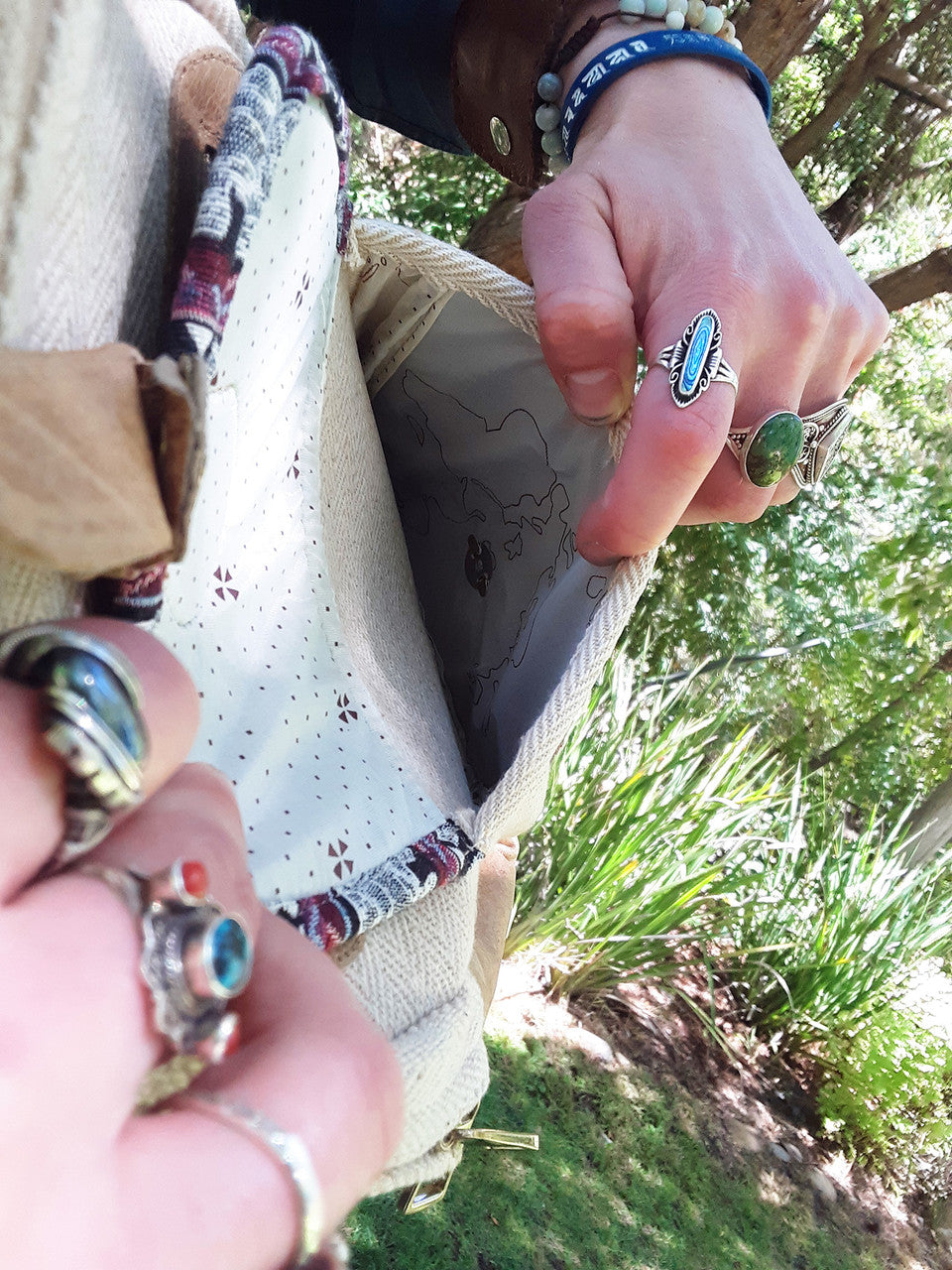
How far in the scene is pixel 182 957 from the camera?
210 millimetres

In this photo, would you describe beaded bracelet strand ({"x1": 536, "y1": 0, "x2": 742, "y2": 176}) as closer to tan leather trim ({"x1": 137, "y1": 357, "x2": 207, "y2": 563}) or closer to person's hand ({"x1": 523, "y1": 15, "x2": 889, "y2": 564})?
person's hand ({"x1": 523, "y1": 15, "x2": 889, "y2": 564})

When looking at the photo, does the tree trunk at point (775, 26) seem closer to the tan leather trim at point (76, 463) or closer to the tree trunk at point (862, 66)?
the tree trunk at point (862, 66)

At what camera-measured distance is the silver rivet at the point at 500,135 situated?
0.74 metres

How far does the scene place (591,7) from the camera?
69 cm

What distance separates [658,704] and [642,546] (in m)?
1.77

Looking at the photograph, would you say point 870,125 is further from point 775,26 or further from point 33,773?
point 33,773

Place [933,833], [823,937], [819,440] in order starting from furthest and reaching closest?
[933,833]
[823,937]
[819,440]

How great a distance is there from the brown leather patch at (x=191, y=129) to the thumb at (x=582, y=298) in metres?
0.20

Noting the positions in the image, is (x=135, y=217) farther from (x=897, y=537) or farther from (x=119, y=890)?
(x=897, y=537)

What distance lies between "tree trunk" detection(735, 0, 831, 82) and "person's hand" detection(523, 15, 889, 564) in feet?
3.80

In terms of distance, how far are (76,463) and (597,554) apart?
14.1 inches

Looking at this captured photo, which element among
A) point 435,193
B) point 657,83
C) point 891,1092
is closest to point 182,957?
point 657,83

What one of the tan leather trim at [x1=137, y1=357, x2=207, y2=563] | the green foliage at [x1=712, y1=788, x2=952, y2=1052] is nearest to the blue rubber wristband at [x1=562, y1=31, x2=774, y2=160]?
the tan leather trim at [x1=137, y1=357, x2=207, y2=563]

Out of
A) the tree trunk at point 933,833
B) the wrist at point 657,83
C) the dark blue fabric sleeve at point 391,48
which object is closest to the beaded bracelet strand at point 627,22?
the wrist at point 657,83
